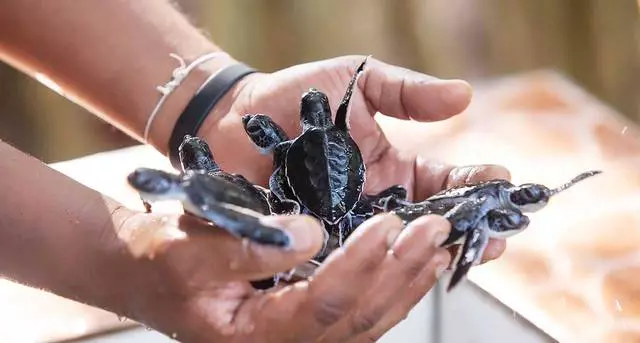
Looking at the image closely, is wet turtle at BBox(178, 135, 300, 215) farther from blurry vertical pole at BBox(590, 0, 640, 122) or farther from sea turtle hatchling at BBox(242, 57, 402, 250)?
blurry vertical pole at BBox(590, 0, 640, 122)

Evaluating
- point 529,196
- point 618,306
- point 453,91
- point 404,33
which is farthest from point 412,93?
point 404,33

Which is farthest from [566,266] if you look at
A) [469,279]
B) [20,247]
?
[20,247]

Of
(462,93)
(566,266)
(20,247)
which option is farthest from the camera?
(566,266)

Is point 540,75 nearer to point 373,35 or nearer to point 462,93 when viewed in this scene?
point 373,35

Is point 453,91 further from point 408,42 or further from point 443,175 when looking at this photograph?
point 408,42

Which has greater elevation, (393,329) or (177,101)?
(177,101)

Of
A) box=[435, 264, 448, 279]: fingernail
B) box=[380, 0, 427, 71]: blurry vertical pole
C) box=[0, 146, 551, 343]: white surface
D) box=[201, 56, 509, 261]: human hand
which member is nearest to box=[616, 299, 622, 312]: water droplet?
box=[0, 146, 551, 343]: white surface
